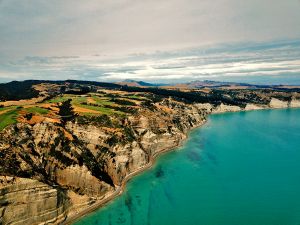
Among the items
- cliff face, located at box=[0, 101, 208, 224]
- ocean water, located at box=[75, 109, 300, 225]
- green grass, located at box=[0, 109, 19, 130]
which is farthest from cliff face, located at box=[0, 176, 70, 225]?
green grass, located at box=[0, 109, 19, 130]

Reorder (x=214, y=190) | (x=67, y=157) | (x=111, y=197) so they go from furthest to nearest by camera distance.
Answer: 1. (x=214, y=190)
2. (x=111, y=197)
3. (x=67, y=157)

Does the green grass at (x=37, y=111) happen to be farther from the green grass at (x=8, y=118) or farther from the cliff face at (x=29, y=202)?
the cliff face at (x=29, y=202)

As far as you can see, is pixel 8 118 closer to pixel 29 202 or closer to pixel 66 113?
pixel 66 113

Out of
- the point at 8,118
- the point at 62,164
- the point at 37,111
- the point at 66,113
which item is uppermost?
the point at 37,111

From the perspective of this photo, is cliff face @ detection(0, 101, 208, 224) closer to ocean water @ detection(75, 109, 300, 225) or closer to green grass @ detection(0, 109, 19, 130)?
green grass @ detection(0, 109, 19, 130)

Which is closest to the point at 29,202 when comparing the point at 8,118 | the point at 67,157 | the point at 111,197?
the point at 67,157

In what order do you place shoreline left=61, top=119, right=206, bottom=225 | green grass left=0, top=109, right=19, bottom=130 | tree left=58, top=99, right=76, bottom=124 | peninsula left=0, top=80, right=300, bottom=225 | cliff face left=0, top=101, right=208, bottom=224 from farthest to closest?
tree left=58, top=99, right=76, bottom=124 → green grass left=0, top=109, right=19, bottom=130 → shoreline left=61, top=119, right=206, bottom=225 → peninsula left=0, top=80, right=300, bottom=225 → cliff face left=0, top=101, right=208, bottom=224

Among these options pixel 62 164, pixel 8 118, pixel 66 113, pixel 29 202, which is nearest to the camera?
pixel 29 202
